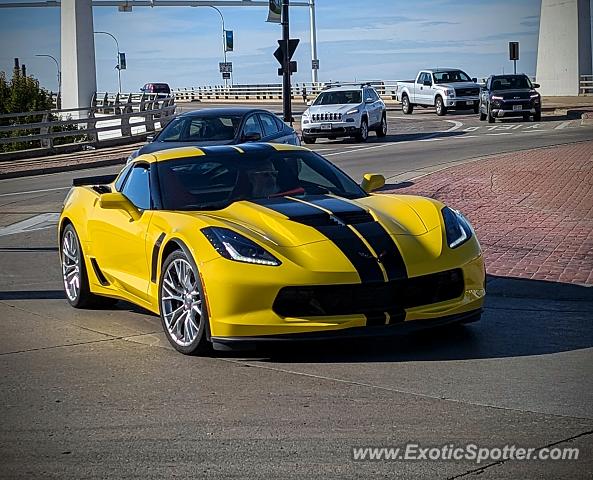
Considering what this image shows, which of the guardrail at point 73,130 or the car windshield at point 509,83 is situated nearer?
the guardrail at point 73,130

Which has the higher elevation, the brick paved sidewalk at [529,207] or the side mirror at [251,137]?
the side mirror at [251,137]

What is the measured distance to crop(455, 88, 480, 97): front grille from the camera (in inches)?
1822

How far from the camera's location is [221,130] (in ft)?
62.2

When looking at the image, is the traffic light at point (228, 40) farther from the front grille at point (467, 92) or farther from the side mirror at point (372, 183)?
the side mirror at point (372, 183)

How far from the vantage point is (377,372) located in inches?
264

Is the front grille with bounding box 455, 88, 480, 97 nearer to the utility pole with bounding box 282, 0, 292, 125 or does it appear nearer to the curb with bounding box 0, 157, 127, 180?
the utility pole with bounding box 282, 0, 292, 125

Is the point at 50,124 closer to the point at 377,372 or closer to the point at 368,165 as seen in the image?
the point at 368,165

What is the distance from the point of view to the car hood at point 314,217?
7.19 m

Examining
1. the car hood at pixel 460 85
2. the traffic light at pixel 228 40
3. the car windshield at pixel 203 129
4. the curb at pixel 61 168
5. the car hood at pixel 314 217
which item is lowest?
the curb at pixel 61 168

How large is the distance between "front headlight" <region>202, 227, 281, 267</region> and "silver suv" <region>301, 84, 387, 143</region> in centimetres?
2552

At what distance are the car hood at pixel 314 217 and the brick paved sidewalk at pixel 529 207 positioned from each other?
2644 mm

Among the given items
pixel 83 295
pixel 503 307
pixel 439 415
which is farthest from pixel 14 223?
pixel 439 415

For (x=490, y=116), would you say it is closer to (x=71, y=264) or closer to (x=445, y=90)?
(x=445, y=90)

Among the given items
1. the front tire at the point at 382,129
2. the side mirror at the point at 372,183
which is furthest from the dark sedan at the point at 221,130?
the front tire at the point at 382,129
